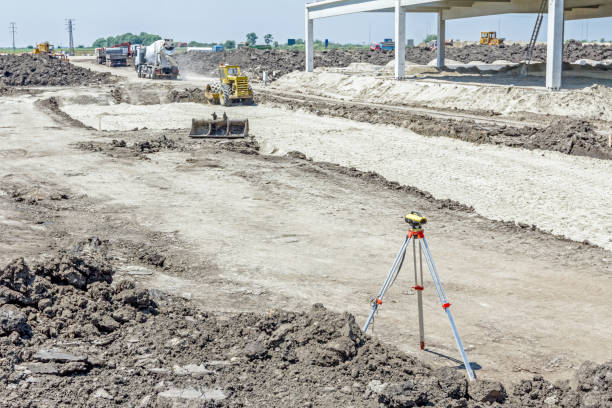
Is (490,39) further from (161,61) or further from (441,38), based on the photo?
(161,61)

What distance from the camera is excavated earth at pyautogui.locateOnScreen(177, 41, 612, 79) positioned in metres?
66.9

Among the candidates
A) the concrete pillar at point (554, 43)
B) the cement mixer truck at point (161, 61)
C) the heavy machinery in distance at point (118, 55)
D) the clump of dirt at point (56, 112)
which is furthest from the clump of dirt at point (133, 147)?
the heavy machinery in distance at point (118, 55)

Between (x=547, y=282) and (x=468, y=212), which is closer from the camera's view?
(x=547, y=282)

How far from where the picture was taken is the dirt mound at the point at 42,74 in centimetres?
5653

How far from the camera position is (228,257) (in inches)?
419

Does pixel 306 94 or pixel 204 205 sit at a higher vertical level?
pixel 306 94

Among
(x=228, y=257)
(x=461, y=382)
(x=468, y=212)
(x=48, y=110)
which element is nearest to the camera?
(x=461, y=382)

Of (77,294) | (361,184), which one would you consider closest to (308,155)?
(361,184)

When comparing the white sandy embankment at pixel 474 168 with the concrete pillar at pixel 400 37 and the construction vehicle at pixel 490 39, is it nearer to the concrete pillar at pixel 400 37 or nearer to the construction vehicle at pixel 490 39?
the concrete pillar at pixel 400 37

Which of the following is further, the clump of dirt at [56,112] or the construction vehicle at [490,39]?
the construction vehicle at [490,39]

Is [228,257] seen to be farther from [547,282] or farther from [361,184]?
[361,184]

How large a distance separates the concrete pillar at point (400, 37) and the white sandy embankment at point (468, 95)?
1215mm

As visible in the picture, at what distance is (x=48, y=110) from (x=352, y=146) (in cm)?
1987

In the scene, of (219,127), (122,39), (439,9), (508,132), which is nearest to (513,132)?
(508,132)
